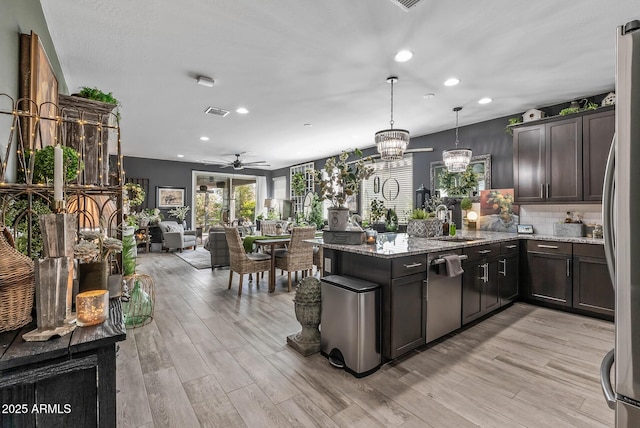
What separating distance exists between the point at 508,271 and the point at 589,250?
855 mm

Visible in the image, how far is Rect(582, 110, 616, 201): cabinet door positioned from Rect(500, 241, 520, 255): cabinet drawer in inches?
37.3

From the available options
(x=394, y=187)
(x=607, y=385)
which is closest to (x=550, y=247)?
(x=394, y=187)

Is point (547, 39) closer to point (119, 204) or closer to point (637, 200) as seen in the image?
point (637, 200)

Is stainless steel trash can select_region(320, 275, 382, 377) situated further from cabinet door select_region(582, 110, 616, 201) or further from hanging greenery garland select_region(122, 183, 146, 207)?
cabinet door select_region(582, 110, 616, 201)

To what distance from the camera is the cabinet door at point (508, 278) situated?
12.2 ft

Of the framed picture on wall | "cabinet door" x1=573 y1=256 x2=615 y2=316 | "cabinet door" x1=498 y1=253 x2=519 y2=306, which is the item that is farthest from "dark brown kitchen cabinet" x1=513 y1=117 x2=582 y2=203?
the framed picture on wall

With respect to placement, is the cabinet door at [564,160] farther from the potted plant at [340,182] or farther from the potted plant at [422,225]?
the potted plant at [340,182]

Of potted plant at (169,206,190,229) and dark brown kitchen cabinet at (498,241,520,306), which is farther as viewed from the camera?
potted plant at (169,206,190,229)

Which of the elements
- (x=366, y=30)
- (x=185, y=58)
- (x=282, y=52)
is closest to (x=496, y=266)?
(x=366, y=30)

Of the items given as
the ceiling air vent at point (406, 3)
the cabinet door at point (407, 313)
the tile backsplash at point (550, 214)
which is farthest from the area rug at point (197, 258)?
the tile backsplash at point (550, 214)

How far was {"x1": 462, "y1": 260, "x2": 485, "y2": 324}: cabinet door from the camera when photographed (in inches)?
123

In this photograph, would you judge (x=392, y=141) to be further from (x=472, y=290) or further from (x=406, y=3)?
(x=472, y=290)

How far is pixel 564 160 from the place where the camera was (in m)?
3.89

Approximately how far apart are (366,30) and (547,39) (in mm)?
1608
